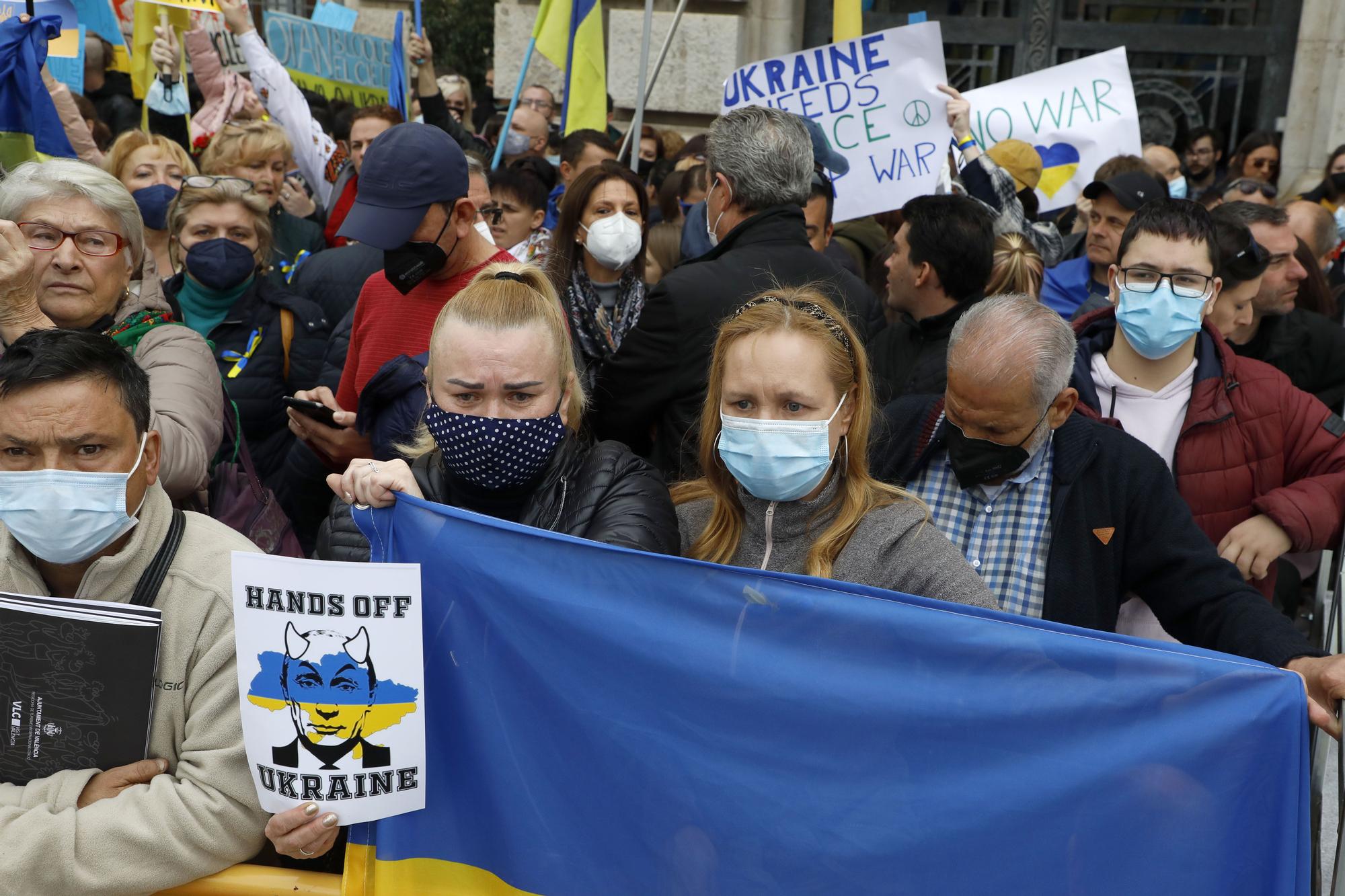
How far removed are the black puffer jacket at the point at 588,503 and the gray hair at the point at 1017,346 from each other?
73cm

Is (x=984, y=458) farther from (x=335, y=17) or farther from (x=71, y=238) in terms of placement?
(x=335, y=17)

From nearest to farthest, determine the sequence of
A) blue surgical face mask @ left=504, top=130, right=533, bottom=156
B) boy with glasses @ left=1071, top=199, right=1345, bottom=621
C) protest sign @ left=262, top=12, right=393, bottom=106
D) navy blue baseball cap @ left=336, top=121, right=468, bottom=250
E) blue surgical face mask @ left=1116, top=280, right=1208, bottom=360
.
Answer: boy with glasses @ left=1071, top=199, right=1345, bottom=621 → blue surgical face mask @ left=1116, top=280, right=1208, bottom=360 → navy blue baseball cap @ left=336, top=121, right=468, bottom=250 → protest sign @ left=262, top=12, right=393, bottom=106 → blue surgical face mask @ left=504, top=130, right=533, bottom=156

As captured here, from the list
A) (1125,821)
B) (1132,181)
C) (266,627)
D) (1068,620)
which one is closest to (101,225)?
(266,627)

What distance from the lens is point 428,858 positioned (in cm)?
220

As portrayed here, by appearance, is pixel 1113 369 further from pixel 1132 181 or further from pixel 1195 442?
pixel 1132 181

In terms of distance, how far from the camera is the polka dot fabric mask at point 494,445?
2369mm

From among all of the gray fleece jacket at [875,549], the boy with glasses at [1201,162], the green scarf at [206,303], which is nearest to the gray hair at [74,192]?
the green scarf at [206,303]

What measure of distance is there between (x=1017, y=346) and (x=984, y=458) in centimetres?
→ 25

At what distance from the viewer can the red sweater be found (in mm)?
3459

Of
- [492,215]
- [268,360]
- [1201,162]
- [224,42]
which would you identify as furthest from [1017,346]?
[1201,162]

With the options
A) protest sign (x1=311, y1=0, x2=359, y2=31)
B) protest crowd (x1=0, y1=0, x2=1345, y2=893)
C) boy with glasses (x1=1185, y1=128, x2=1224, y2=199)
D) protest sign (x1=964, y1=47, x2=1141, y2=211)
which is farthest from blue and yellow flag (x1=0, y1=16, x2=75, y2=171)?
boy with glasses (x1=1185, y1=128, x2=1224, y2=199)

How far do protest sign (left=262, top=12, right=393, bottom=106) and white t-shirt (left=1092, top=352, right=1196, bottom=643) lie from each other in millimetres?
5922

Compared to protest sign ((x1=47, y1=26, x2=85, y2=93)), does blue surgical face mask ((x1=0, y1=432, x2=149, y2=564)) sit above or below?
below

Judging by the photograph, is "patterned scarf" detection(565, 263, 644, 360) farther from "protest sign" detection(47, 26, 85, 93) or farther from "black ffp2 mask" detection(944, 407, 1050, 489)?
"protest sign" detection(47, 26, 85, 93)
